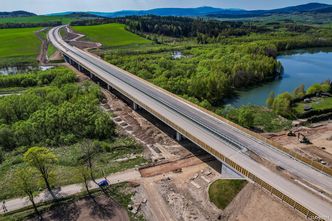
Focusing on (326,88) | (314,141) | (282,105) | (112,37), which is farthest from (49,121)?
(112,37)

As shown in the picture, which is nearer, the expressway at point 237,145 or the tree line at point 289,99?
the expressway at point 237,145

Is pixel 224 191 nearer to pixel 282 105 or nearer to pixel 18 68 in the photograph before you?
pixel 282 105

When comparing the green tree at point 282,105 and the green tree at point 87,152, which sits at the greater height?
the green tree at point 282,105

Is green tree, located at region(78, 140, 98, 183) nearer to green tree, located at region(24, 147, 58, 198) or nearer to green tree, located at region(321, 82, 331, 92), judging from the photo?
green tree, located at region(24, 147, 58, 198)

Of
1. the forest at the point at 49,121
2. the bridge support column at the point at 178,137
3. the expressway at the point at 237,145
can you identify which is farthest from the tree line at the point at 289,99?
the forest at the point at 49,121

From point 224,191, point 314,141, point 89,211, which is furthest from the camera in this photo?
point 314,141

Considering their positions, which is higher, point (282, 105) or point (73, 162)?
point (282, 105)

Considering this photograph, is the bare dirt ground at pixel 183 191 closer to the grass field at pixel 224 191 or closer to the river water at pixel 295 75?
the grass field at pixel 224 191
